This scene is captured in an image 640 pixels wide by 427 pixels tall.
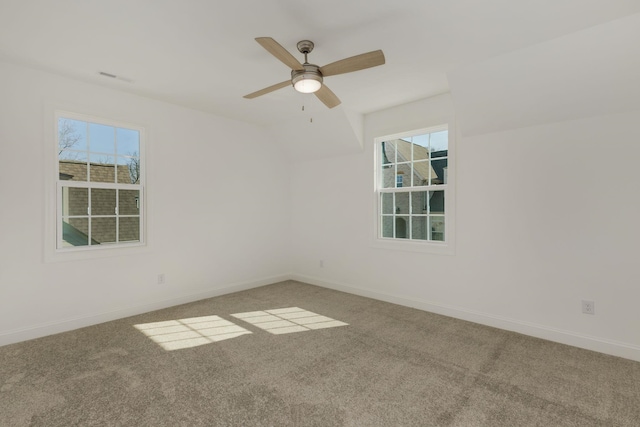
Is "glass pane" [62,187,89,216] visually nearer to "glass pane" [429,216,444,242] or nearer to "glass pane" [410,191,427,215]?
"glass pane" [410,191,427,215]

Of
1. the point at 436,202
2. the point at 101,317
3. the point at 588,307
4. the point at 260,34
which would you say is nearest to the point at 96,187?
the point at 101,317

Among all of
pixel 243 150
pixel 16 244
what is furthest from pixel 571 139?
pixel 16 244

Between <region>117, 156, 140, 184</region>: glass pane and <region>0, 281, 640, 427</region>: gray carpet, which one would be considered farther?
<region>117, 156, 140, 184</region>: glass pane

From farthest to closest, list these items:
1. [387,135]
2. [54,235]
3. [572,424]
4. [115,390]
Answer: [387,135], [54,235], [115,390], [572,424]

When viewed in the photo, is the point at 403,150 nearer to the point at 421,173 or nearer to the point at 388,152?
the point at 388,152

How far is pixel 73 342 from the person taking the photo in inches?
116

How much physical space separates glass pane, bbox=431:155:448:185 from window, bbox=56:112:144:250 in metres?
3.56

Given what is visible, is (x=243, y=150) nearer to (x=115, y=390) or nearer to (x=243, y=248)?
(x=243, y=248)

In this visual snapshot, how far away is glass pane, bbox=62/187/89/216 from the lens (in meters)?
3.32

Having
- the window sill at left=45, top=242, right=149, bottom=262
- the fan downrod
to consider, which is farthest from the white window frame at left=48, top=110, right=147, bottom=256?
the fan downrod

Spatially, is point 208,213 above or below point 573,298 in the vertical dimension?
above

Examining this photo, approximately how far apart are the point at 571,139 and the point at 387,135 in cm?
198

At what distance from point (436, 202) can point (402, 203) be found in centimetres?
48

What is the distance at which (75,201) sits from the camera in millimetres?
3389
